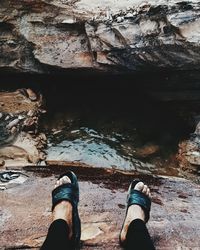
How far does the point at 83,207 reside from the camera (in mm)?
3678

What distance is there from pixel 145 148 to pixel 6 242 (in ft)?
9.02

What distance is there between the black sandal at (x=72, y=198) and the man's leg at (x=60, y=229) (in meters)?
0.04

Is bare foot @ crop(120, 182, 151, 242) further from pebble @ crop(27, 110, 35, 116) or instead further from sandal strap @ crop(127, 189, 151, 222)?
pebble @ crop(27, 110, 35, 116)

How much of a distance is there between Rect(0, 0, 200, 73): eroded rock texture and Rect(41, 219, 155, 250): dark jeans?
9.27ft

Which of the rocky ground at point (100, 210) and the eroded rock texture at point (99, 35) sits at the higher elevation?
the eroded rock texture at point (99, 35)

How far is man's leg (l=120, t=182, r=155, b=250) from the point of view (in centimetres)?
262

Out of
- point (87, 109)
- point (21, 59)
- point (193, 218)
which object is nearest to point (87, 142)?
point (87, 109)

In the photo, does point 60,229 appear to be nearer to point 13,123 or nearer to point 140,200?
point 140,200

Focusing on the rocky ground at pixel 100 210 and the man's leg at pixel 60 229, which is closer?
Answer: the man's leg at pixel 60 229

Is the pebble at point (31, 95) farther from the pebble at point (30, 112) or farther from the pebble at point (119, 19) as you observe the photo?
the pebble at point (119, 19)

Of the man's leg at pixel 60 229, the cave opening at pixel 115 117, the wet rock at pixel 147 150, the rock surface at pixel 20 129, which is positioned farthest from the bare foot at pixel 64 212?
the wet rock at pixel 147 150

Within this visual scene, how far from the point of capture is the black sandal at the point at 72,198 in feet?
9.43

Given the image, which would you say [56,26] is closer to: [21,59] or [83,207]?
[21,59]

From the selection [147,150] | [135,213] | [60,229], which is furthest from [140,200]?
[147,150]
